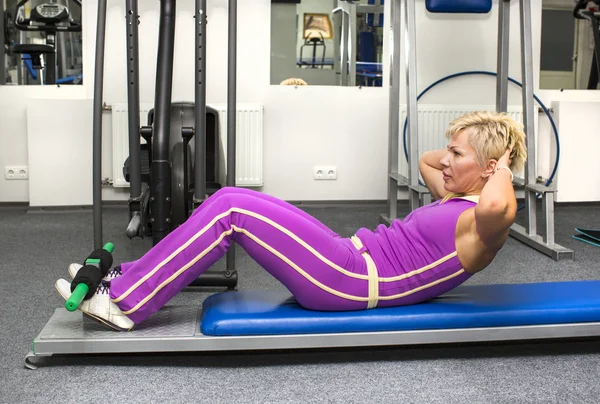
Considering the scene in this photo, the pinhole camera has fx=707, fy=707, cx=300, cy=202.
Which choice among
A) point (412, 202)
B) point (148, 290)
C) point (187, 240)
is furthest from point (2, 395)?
point (412, 202)

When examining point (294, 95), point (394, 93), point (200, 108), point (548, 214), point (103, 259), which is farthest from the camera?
point (294, 95)

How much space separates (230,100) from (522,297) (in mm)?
1148

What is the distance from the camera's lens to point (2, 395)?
5.59ft

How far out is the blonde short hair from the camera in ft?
5.92

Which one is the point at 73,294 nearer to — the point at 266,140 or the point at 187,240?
the point at 187,240

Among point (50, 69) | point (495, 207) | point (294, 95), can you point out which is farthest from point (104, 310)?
point (50, 69)

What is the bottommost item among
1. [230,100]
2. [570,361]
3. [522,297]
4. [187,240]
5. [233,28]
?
[570,361]

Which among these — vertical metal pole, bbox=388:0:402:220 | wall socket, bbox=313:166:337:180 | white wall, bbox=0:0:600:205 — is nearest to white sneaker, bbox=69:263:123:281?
vertical metal pole, bbox=388:0:402:220

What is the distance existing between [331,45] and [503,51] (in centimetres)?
121

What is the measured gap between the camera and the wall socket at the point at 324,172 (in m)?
4.57

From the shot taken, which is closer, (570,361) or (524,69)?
(570,361)

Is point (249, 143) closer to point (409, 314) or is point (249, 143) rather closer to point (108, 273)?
point (108, 273)

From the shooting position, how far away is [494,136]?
1.80 m

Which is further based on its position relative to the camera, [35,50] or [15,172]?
[15,172]
